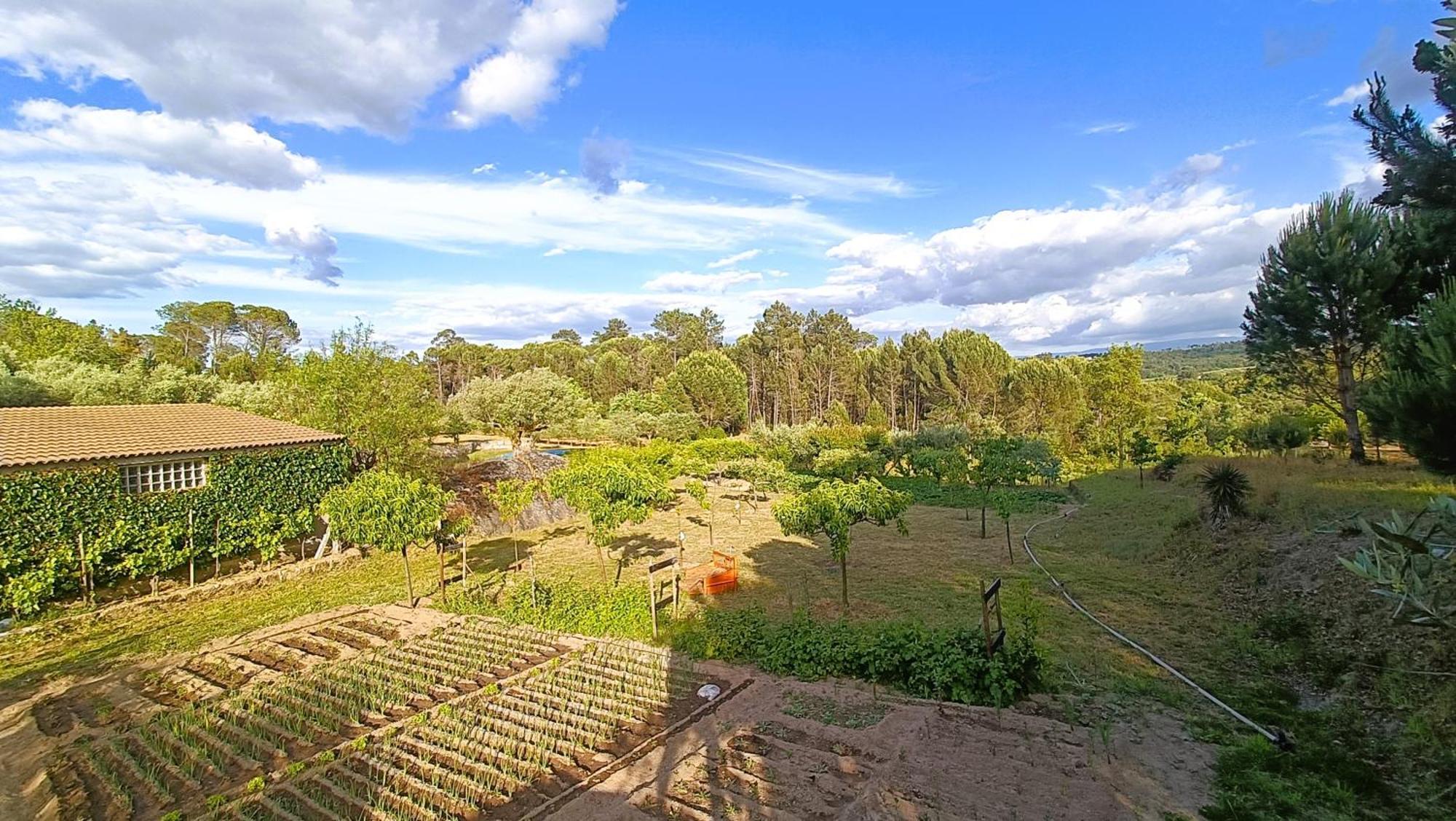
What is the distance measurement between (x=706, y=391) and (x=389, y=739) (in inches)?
1551

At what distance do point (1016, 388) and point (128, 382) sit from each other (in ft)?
148

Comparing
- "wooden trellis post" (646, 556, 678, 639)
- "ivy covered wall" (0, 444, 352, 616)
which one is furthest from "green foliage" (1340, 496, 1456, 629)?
"ivy covered wall" (0, 444, 352, 616)

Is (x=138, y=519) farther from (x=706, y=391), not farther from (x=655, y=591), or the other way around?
(x=706, y=391)

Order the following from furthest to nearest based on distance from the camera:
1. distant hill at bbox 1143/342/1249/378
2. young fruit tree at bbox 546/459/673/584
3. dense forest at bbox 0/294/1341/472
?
distant hill at bbox 1143/342/1249/378
dense forest at bbox 0/294/1341/472
young fruit tree at bbox 546/459/673/584

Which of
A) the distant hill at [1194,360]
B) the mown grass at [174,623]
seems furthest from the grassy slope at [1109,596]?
the distant hill at [1194,360]

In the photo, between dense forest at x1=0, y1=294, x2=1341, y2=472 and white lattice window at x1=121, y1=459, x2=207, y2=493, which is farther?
dense forest at x1=0, y1=294, x2=1341, y2=472

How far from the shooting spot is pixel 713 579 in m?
12.0

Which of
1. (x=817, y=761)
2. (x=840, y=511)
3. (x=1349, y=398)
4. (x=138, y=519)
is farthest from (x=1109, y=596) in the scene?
(x=138, y=519)

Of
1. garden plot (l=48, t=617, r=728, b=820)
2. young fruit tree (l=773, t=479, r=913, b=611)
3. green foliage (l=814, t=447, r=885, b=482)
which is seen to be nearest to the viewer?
garden plot (l=48, t=617, r=728, b=820)

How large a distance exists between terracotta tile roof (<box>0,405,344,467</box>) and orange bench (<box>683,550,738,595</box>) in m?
10.0

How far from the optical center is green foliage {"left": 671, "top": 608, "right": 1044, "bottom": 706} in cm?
703

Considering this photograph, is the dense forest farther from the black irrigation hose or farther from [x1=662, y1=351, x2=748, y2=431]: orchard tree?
the black irrigation hose

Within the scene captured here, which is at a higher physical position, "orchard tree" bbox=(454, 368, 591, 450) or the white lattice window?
"orchard tree" bbox=(454, 368, 591, 450)

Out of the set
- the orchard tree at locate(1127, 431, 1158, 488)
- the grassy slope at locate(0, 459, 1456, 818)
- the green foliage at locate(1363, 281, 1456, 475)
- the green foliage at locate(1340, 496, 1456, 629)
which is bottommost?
the grassy slope at locate(0, 459, 1456, 818)
